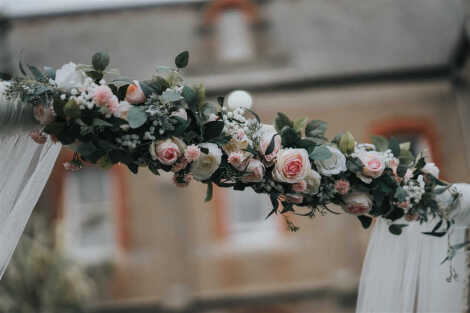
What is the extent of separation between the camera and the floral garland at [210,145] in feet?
6.39

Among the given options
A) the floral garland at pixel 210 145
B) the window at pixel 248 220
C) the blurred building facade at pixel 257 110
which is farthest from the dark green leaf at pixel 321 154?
the window at pixel 248 220

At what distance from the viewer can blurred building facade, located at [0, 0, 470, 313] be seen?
27.8ft

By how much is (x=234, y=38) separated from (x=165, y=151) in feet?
26.2

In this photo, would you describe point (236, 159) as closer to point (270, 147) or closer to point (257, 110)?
point (270, 147)

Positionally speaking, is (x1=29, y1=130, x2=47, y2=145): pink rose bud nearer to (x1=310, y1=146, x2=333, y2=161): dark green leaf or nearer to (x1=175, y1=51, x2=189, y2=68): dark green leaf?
(x1=175, y1=51, x2=189, y2=68): dark green leaf

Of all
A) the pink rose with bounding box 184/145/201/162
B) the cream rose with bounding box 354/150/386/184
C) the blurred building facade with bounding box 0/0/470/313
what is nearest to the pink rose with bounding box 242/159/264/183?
the pink rose with bounding box 184/145/201/162

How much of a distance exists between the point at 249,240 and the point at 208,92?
2.40m

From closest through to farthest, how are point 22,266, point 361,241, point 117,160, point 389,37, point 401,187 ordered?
point 117,160, point 401,187, point 22,266, point 361,241, point 389,37

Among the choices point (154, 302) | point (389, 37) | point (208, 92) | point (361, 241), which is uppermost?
point (389, 37)

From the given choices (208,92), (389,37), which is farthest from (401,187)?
(389,37)

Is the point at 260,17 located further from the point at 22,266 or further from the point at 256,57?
the point at 22,266

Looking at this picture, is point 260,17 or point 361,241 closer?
point 361,241

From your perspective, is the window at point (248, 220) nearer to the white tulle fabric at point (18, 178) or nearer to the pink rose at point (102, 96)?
the white tulle fabric at point (18, 178)

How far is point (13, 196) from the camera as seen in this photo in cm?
209
